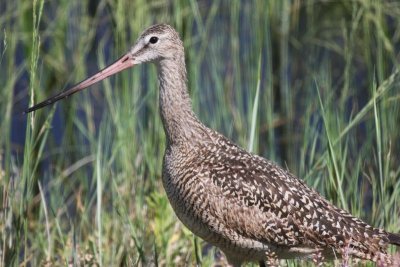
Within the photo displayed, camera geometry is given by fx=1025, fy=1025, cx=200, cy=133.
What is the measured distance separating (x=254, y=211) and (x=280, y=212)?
141mm

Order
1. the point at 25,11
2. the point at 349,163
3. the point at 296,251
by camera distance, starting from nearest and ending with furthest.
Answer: the point at 296,251
the point at 349,163
the point at 25,11

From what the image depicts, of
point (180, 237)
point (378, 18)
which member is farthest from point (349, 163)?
point (180, 237)

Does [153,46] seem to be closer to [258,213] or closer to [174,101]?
[174,101]

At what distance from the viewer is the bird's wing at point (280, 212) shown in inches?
215

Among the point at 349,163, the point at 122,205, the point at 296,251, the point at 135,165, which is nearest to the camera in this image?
the point at 296,251

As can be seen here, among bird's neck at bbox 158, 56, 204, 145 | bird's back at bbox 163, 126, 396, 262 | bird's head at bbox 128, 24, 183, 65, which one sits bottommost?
bird's back at bbox 163, 126, 396, 262

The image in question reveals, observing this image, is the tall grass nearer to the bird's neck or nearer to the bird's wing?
the bird's wing

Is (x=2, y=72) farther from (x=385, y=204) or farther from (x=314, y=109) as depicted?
(x=385, y=204)

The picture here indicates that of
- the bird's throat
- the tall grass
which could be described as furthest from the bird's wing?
the bird's throat

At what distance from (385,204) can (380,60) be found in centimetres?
110

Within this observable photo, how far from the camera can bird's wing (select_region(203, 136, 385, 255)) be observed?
215 inches

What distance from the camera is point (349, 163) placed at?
7.73 meters

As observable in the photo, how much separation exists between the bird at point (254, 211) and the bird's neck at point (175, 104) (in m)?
0.14

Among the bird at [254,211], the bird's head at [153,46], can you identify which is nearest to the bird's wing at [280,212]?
the bird at [254,211]
